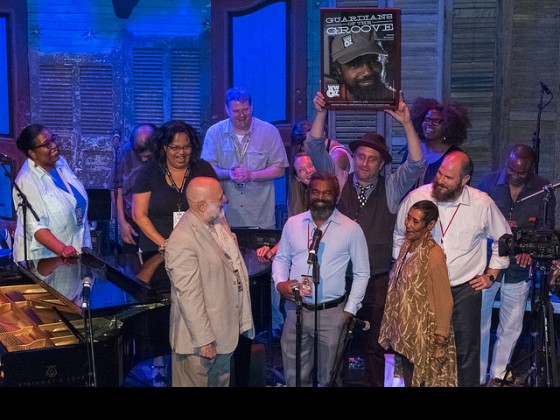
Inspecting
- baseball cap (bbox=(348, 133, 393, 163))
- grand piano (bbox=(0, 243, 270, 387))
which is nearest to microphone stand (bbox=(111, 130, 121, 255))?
grand piano (bbox=(0, 243, 270, 387))

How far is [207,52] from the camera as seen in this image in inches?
353

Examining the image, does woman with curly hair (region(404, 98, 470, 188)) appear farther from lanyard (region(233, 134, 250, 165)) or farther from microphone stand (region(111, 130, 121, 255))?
microphone stand (region(111, 130, 121, 255))

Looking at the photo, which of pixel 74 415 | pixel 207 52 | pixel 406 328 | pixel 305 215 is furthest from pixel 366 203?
pixel 207 52

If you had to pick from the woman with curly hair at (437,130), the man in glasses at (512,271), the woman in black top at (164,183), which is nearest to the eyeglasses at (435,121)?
the woman with curly hair at (437,130)

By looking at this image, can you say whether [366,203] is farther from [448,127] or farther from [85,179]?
[85,179]

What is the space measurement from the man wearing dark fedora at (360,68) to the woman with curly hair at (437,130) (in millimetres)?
1025

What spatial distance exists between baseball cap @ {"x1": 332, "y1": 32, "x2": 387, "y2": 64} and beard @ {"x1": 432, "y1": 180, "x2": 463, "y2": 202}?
2.93ft

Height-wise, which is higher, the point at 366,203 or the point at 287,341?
the point at 366,203

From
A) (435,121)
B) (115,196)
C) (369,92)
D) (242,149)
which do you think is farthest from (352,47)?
(115,196)

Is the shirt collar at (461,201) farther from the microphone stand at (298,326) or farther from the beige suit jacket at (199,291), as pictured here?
the beige suit jacket at (199,291)

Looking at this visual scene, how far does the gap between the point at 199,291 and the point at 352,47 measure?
6.14 ft

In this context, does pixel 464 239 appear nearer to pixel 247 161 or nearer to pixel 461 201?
pixel 461 201

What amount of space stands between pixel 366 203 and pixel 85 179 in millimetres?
4444

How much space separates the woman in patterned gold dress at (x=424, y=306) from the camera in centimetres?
500
